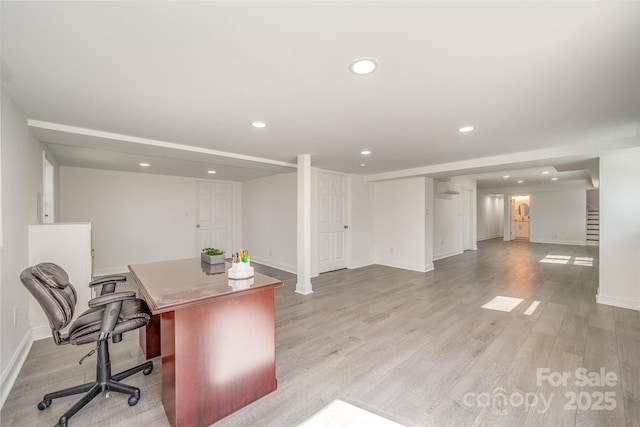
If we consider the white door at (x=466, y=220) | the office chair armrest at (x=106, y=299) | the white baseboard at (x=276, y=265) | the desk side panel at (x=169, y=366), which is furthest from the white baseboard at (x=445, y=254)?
the office chair armrest at (x=106, y=299)

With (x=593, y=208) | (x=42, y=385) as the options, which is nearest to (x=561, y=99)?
(x=42, y=385)

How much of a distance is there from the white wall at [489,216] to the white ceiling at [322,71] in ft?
28.3

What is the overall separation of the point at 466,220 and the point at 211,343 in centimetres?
891

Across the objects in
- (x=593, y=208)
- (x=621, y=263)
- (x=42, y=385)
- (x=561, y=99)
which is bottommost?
(x=42, y=385)

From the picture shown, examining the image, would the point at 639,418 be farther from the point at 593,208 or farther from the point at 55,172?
the point at 593,208

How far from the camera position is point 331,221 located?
5742 millimetres

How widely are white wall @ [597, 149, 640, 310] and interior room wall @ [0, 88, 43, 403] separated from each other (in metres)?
6.40

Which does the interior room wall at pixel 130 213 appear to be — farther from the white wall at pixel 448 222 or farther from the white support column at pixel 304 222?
the white wall at pixel 448 222

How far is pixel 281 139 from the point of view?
10.8 feet

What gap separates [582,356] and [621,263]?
220cm

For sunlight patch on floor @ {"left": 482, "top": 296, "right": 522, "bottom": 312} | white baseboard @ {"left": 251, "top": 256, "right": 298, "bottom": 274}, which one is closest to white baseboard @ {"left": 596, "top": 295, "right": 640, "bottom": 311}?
sunlight patch on floor @ {"left": 482, "top": 296, "right": 522, "bottom": 312}

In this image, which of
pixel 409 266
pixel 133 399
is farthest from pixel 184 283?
pixel 409 266

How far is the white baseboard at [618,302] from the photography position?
11.2 ft

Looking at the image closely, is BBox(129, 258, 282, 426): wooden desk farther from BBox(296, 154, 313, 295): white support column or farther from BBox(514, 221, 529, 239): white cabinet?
BBox(514, 221, 529, 239): white cabinet
